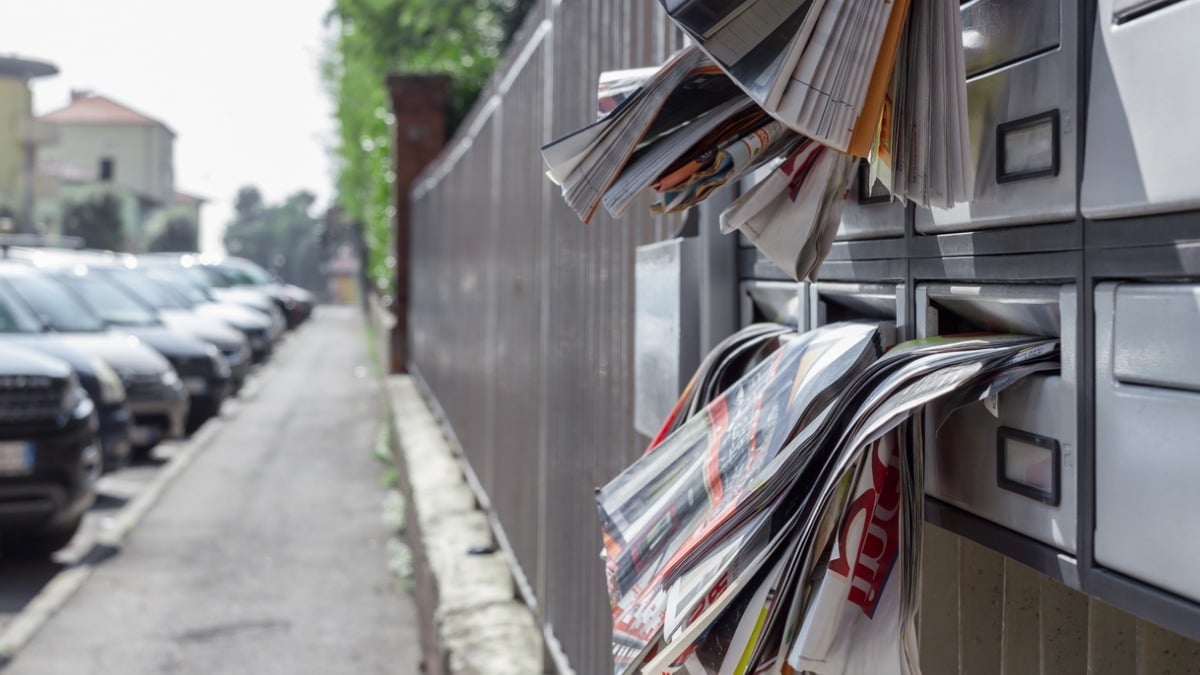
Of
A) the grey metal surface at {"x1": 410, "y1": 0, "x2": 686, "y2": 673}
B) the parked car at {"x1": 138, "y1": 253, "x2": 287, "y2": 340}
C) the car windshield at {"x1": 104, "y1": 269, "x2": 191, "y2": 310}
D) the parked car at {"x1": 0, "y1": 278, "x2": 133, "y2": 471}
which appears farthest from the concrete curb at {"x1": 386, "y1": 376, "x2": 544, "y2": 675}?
the parked car at {"x1": 138, "y1": 253, "x2": 287, "y2": 340}

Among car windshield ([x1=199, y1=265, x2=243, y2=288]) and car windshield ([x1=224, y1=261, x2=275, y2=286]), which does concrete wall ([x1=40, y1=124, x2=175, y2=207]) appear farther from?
car windshield ([x1=199, y1=265, x2=243, y2=288])

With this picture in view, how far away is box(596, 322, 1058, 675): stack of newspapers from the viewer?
1200 mm

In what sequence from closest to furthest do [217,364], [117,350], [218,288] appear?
[117,350] → [217,364] → [218,288]

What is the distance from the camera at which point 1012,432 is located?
122 centimetres

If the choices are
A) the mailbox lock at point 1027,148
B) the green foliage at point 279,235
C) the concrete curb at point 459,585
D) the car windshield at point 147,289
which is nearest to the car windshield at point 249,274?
the car windshield at point 147,289

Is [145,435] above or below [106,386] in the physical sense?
below

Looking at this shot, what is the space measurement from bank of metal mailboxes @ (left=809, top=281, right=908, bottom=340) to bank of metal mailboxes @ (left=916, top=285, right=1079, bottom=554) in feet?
0.13

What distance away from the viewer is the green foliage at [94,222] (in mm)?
58281

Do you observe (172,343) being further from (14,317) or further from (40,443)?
(40,443)

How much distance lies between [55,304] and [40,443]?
128 inches

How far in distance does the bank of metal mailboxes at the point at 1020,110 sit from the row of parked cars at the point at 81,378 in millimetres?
7591

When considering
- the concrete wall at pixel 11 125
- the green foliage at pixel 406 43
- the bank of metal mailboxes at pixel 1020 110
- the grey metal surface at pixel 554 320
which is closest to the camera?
the bank of metal mailboxes at pixel 1020 110

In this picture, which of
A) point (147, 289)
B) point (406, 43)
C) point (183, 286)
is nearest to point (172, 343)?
point (147, 289)

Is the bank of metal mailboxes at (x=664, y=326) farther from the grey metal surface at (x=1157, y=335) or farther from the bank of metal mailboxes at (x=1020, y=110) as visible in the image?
the grey metal surface at (x=1157, y=335)
